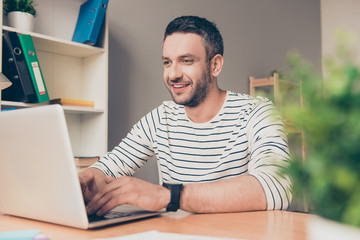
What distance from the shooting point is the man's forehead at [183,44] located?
1.46 metres

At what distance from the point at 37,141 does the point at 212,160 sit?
800 mm

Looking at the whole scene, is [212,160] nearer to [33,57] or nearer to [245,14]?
[33,57]

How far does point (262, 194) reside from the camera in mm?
939

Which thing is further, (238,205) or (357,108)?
(238,205)

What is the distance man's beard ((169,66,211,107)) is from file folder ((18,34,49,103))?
69cm

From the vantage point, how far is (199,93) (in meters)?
1.49

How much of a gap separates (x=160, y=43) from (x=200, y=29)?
1.13 metres

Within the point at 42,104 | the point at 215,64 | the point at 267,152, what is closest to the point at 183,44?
the point at 215,64

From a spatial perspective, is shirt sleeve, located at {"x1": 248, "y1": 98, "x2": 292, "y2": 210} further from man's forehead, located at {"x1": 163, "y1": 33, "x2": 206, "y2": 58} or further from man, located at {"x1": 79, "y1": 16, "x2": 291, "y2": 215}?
man's forehead, located at {"x1": 163, "y1": 33, "x2": 206, "y2": 58}

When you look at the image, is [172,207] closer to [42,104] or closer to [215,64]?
[215,64]

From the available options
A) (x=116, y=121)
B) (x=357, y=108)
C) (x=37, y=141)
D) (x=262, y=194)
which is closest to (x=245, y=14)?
(x=116, y=121)

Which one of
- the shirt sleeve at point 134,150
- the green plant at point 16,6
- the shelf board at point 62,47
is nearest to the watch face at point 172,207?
the shirt sleeve at point 134,150

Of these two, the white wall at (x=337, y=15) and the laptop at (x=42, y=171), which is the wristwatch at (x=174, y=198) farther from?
the white wall at (x=337, y=15)

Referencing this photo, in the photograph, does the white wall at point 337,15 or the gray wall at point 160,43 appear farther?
the white wall at point 337,15
